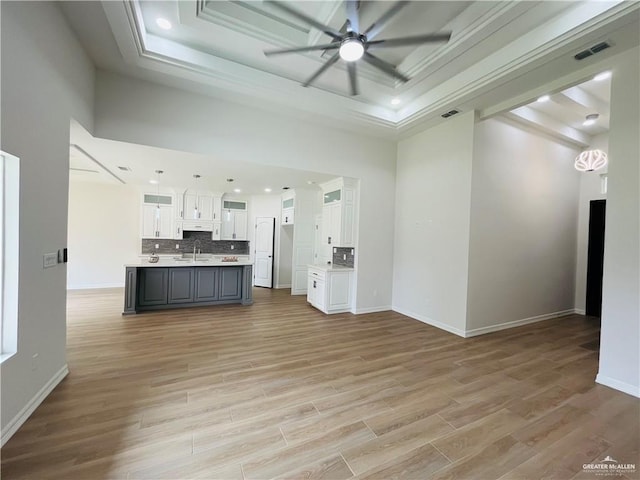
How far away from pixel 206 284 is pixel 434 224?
466 centimetres

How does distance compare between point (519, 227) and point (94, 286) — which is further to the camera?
point (94, 286)

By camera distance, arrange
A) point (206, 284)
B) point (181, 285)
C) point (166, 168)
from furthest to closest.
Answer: point (206, 284)
point (181, 285)
point (166, 168)

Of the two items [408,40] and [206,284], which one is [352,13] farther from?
[206,284]

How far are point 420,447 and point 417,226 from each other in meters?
3.74

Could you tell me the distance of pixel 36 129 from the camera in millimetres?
2080

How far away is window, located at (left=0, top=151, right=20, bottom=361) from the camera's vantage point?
1.88 metres

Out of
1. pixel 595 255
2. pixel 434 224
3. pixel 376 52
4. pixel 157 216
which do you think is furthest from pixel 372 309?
pixel 157 216

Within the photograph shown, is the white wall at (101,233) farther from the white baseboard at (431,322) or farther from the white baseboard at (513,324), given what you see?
the white baseboard at (513,324)

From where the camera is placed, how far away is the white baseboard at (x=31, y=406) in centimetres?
180

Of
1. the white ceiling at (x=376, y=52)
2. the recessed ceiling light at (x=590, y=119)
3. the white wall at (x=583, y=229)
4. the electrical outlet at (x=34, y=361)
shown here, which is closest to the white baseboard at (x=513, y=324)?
the white wall at (x=583, y=229)

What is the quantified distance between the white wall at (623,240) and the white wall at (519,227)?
1.44 m

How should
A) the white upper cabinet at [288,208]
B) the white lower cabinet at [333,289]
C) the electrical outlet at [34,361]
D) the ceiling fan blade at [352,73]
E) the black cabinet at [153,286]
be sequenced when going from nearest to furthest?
the electrical outlet at [34,361], the ceiling fan blade at [352,73], the black cabinet at [153,286], the white lower cabinet at [333,289], the white upper cabinet at [288,208]

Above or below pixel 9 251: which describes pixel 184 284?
below

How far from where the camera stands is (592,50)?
271 cm
